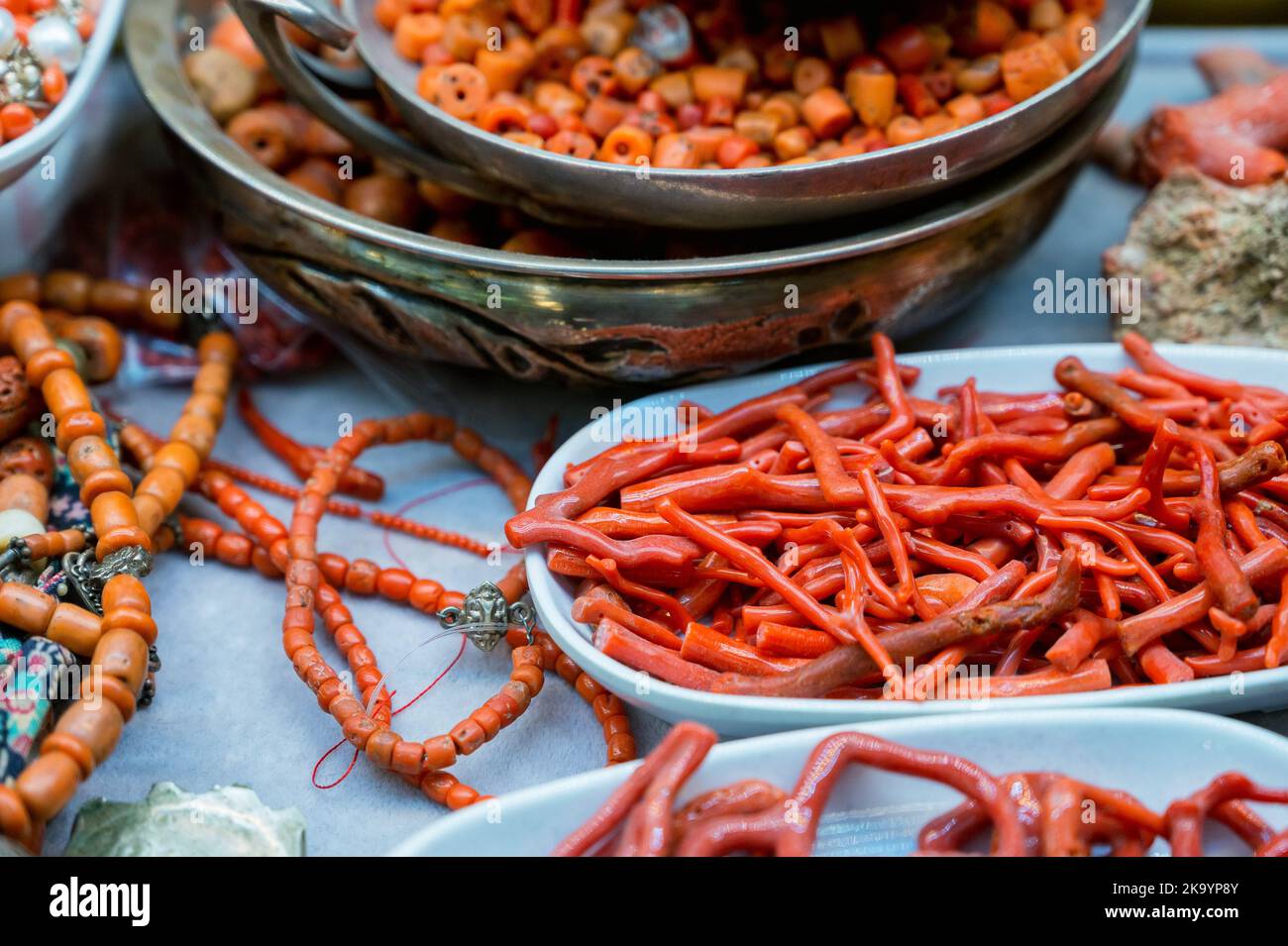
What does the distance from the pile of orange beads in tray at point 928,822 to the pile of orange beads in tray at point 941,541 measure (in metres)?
0.09

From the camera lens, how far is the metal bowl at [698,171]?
1344mm

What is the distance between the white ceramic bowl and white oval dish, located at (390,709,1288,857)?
965mm

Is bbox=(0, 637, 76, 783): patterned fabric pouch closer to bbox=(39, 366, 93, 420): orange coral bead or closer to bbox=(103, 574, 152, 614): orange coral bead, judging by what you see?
bbox=(103, 574, 152, 614): orange coral bead

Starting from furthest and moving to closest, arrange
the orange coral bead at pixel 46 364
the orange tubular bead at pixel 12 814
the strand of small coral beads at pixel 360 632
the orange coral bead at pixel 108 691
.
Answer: the orange coral bead at pixel 46 364 < the strand of small coral beads at pixel 360 632 < the orange coral bead at pixel 108 691 < the orange tubular bead at pixel 12 814

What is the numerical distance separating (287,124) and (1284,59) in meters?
Result: 1.77

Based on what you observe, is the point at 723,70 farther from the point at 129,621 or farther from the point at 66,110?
the point at 129,621

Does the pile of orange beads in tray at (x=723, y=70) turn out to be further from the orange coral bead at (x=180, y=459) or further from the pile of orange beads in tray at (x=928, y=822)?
the pile of orange beads in tray at (x=928, y=822)

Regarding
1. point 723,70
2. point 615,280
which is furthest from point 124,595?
point 723,70

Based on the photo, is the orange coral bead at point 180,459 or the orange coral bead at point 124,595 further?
the orange coral bead at point 180,459

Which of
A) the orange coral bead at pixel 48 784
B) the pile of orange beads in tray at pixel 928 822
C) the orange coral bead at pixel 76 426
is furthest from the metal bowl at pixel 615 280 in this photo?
the orange coral bead at pixel 48 784

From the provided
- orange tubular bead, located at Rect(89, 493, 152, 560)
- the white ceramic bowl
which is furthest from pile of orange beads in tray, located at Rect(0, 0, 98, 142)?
orange tubular bead, located at Rect(89, 493, 152, 560)

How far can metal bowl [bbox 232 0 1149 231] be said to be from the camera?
134 centimetres

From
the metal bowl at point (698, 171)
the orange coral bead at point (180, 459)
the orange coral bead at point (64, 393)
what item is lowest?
the orange coral bead at point (180, 459)

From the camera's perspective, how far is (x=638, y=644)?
1.13 m
